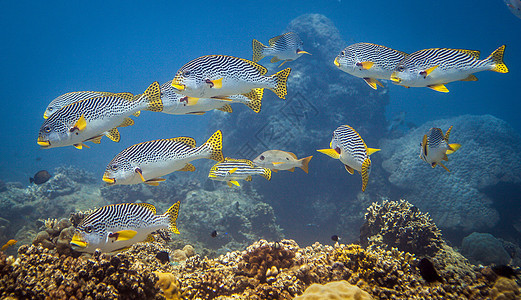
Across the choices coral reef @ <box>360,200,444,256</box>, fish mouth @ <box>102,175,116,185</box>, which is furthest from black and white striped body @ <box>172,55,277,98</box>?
coral reef @ <box>360,200,444,256</box>

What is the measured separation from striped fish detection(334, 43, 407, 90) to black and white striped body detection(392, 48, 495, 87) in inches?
12.3

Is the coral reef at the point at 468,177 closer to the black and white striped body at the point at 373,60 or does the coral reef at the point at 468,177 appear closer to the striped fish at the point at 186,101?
the black and white striped body at the point at 373,60

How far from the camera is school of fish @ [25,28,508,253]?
9.76 ft

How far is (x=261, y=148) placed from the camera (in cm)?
1558

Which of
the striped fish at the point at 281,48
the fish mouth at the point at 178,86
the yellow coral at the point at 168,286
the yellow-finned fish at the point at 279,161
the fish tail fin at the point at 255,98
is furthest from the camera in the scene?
the striped fish at the point at 281,48

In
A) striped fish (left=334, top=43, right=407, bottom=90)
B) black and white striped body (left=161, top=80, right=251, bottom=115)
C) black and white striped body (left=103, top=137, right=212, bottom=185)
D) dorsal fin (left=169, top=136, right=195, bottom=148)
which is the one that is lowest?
black and white striped body (left=103, top=137, right=212, bottom=185)

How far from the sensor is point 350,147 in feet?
12.6

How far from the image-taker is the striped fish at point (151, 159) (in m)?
3.30

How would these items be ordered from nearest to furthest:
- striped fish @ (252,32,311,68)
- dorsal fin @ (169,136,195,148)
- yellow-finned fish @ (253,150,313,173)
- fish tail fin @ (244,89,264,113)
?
dorsal fin @ (169,136,195,148) < fish tail fin @ (244,89,264,113) < yellow-finned fish @ (253,150,313,173) < striped fish @ (252,32,311,68)

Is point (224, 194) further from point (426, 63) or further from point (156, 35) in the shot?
point (156, 35)

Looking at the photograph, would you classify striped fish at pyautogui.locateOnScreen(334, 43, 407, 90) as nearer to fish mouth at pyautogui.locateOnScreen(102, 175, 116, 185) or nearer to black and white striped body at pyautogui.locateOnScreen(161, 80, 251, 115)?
black and white striped body at pyautogui.locateOnScreen(161, 80, 251, 115)

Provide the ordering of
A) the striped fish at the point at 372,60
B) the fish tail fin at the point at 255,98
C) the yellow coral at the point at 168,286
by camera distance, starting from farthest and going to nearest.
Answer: the striped fish at the point at 372,60
the fish tail fin at the point at 255,98
the yellow coral at the point at 168,286

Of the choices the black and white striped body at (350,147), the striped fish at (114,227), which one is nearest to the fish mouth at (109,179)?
the striped fish at (114,227)

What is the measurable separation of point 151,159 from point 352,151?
10.1 ft
